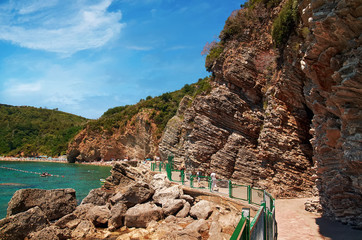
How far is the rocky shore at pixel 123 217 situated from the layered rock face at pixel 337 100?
4209 millimetres

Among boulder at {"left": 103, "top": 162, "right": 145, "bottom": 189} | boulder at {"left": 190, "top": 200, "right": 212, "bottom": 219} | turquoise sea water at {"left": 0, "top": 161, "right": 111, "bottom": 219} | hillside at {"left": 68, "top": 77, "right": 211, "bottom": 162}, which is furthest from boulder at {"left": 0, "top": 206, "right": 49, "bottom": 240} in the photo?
hillside at {"left": 68, "top": 77, "right": 211, "bottom": 162}

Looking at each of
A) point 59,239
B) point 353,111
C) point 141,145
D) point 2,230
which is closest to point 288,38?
point 353,111

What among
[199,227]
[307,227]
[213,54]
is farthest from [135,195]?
[213,54]

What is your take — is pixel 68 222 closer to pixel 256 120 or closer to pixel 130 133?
pixel 256 120

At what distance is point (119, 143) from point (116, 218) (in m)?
49.5

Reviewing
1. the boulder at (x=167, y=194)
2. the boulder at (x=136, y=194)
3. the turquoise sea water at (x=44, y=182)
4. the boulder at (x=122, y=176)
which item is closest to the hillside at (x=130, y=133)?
the turquoise sea water at (x=44, y=182)

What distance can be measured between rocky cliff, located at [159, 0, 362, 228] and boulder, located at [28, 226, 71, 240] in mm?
10721

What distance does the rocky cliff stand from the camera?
714 centimetres

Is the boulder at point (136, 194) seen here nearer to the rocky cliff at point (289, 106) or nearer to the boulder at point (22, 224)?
the boulder at point (22, 224)

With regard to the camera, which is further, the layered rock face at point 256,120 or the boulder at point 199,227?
the layered rock face at point 256,120

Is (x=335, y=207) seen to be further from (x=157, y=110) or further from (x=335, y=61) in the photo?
(x=157, y=110)

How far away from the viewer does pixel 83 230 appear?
12156 mm

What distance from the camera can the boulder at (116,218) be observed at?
512 inches

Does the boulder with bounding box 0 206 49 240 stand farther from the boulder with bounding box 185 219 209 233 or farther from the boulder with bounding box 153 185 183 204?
the boulder with bounding box 185 219 209 233
